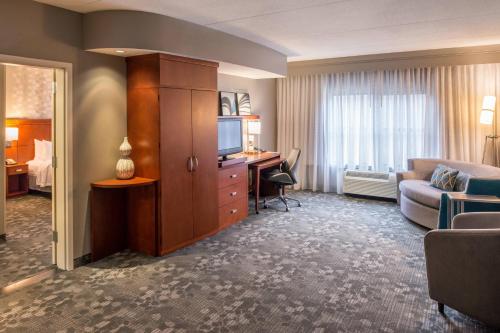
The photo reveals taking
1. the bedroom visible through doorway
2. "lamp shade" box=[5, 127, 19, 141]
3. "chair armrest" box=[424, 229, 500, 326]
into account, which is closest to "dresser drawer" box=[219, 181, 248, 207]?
the bedroom visible through doorway

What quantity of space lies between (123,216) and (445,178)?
4.15 metres

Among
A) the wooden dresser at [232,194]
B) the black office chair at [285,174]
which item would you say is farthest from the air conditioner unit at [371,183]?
the wooden dresser at [232,194]

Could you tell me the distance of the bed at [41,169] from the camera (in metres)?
6.50

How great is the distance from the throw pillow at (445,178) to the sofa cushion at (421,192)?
83 millimetres

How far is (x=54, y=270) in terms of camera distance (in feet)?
11.3

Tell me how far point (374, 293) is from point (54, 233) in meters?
2.99

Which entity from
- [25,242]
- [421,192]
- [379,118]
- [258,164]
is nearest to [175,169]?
[258,164]

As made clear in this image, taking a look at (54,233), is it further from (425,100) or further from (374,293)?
(425,100)

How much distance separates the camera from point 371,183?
6.35m

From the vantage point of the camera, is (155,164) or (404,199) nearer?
(155,164)

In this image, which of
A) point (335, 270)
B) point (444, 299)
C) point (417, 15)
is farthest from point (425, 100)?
point (444, 299)

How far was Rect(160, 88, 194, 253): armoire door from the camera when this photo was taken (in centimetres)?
376

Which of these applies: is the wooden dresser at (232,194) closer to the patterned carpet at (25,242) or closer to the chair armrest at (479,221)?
the patterned carpet at (25,242)

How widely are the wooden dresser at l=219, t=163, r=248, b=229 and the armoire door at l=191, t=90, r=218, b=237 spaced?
18 centimetres
